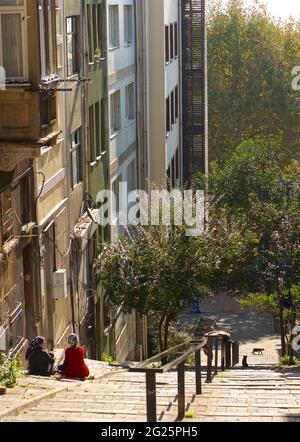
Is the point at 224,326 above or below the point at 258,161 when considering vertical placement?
below

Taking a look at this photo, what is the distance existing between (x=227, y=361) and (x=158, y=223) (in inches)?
187

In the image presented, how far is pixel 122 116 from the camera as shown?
31578 millimetres

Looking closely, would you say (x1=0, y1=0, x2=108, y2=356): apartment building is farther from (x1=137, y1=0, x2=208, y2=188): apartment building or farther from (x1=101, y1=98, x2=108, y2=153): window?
(x1=137, y1=0, x2=208, y2=188): apartment building

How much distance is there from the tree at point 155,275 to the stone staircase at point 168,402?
275 inches

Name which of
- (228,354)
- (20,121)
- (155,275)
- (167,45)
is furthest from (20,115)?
(167,45)

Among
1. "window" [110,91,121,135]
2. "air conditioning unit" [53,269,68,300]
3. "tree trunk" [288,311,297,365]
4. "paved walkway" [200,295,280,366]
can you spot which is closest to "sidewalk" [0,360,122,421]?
"air conditioning unit" [53,269,68,300]

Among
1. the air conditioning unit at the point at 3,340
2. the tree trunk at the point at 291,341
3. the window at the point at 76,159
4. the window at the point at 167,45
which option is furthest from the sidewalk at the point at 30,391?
the window at the point at 167,45

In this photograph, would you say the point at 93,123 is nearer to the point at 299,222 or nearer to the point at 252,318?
the point at 299,222

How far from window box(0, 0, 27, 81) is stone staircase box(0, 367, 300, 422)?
14.9 ft

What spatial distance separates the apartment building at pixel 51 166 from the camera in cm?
1518

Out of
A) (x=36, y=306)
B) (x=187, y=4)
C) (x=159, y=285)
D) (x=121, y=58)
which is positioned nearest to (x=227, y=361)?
(x=159, y=285)

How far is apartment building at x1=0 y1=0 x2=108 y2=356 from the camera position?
15180 mm

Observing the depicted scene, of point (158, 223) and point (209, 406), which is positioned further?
point (158, 223)

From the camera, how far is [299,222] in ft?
91.0
